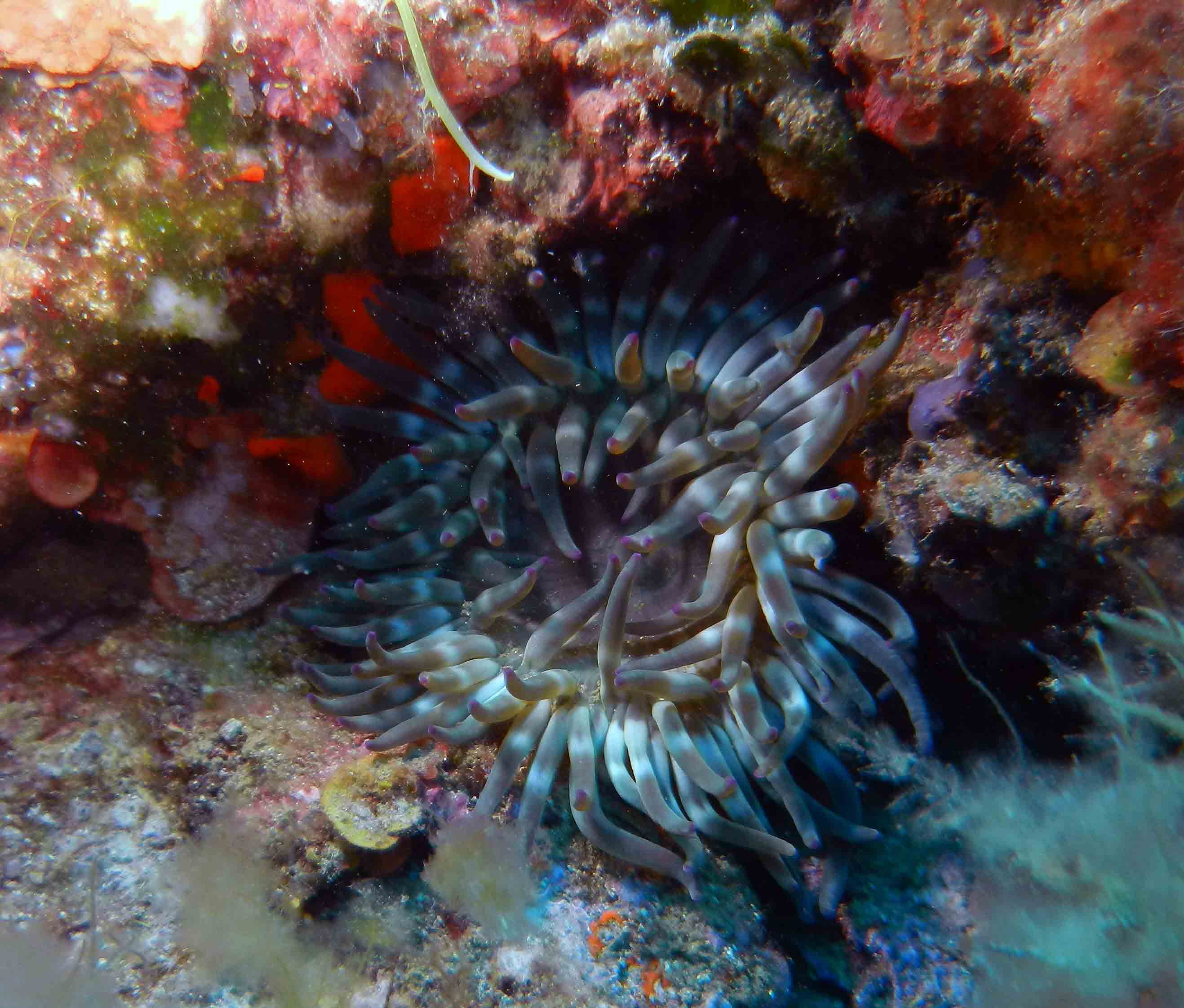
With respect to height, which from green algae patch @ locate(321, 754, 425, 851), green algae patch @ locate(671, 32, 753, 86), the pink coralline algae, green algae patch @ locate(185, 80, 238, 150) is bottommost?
green algae patch @ locate(321, 754, 425, 851)

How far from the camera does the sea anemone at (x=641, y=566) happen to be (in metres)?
2.69

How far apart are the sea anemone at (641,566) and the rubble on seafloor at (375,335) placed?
0.22 metres

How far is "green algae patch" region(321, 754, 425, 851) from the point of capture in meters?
2.66

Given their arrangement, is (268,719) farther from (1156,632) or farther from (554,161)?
(1156,632)

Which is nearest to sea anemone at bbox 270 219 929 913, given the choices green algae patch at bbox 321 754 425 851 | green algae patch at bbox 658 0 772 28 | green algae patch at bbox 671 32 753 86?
green algae patch at bbox 321 754 425 851

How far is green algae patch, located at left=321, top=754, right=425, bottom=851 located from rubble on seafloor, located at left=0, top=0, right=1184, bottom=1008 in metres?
0.01

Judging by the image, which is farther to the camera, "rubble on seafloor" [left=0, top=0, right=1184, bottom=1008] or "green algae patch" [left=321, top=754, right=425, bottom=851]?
"green algae patch" [left=321, top=754, right=425, bottom=851]

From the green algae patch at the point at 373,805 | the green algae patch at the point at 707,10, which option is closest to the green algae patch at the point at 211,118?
the green algae patch at the point at 707,10

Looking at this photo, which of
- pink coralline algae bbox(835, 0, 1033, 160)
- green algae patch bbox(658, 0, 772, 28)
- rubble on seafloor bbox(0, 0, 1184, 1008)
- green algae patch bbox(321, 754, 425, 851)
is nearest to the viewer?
pink coralline algae bbox(835, 0, 1033, 160)

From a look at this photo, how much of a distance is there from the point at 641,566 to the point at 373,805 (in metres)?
1.42

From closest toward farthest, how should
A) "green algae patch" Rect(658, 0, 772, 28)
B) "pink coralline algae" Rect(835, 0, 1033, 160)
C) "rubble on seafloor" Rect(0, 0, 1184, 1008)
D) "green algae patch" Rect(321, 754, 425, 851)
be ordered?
"pink coralline algae" Rect(835, 0, 1033, 160), "rubble on seafloor" Rect(0, 0, 1184, 1008), "green algae patch" Rect(658, 0, 772, 28), "green algae patch" Rect(321, 754, 425, 851)

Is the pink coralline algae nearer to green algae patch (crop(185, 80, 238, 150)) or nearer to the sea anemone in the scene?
the sea anemone

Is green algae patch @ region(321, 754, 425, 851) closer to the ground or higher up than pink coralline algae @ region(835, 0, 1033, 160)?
closer to the ground

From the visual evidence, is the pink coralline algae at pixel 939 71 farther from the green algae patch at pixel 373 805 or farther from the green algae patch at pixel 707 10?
the green algae patch at pixel 373 805
